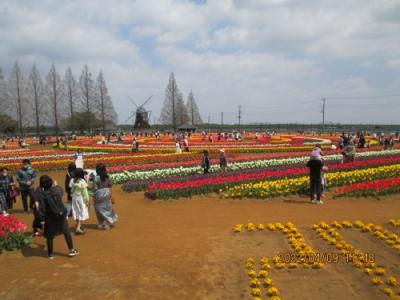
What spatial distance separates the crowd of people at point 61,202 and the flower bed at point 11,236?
39 cm

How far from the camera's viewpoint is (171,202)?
10484 millimetres

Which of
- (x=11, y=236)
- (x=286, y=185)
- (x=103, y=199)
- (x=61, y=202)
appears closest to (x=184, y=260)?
(x=61, y=202)

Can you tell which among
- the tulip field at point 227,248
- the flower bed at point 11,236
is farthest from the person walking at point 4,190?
the flower bed at point 11,236

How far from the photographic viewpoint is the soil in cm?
488

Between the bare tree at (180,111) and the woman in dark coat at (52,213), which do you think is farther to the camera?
the bare tree at (180,111)

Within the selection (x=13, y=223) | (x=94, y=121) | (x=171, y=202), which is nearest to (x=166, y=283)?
(x=13, y=223)

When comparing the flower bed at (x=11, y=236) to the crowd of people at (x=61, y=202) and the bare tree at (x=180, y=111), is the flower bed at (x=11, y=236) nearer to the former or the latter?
the crowd of people at (x=61, y=202)

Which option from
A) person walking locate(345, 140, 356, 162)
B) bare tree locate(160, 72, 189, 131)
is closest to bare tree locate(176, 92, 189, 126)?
bare tree locate(160, 72, 189, 131)

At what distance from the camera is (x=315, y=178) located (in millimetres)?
9875

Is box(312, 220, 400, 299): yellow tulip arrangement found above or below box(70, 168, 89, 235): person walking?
below

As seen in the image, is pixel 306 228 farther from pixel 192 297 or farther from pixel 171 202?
pixel 171 202

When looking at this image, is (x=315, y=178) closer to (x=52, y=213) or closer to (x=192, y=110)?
(x=52, y=213)

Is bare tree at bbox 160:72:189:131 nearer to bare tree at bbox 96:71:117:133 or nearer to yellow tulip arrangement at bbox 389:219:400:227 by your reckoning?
bare tree at bbox 96:71:117:133

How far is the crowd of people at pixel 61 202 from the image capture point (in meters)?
6.00
